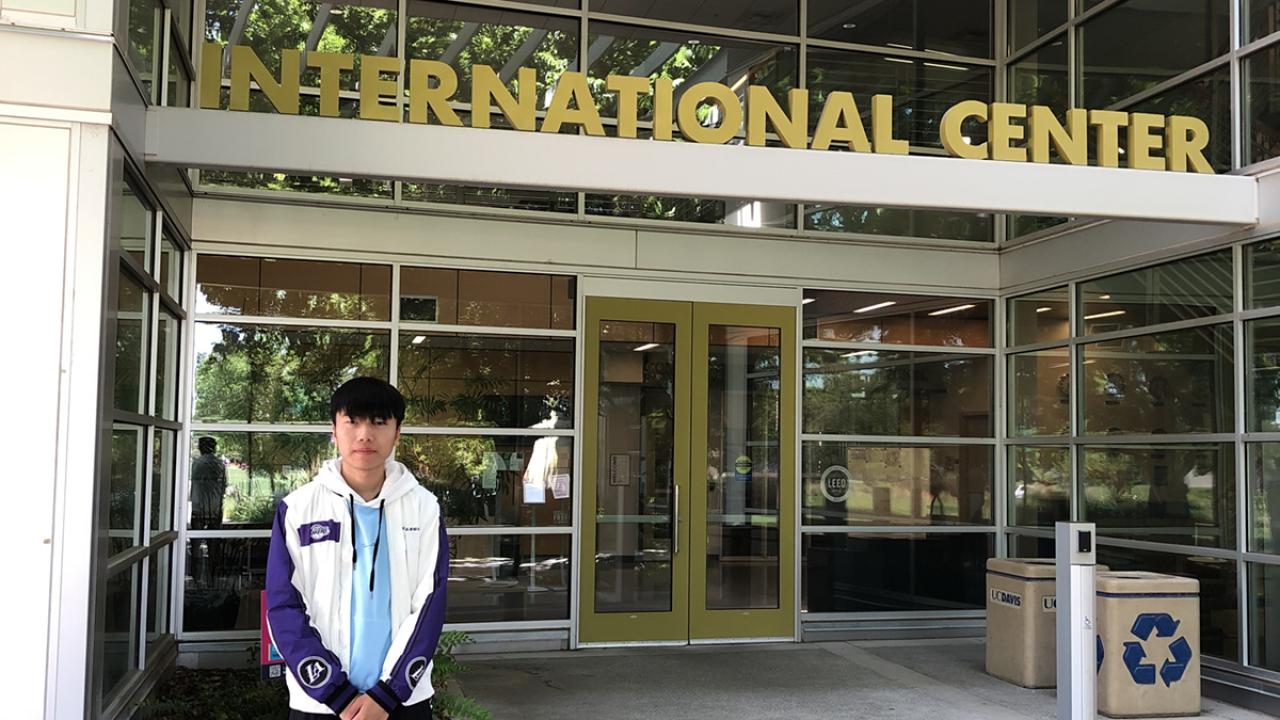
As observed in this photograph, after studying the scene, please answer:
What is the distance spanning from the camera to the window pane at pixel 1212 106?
303 inches

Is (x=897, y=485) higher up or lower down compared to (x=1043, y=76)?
lower down

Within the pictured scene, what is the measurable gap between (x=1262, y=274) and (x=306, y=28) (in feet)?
22.4

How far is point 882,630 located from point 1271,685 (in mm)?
3124

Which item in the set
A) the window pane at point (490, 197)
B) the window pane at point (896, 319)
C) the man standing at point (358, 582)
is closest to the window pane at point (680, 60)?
the window pane at point (490, 197)

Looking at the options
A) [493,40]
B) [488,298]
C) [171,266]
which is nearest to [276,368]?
[171,266]

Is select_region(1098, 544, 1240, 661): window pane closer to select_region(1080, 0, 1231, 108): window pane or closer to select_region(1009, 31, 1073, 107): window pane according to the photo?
select_region(1080, 0, 1231, 108): window pane

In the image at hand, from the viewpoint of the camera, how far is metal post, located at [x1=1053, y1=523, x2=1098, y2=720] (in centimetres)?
557

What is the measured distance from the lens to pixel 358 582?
333 centimetres

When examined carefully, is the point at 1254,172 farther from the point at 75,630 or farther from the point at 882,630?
the point at 75,630

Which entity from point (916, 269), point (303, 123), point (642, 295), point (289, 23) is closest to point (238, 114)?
point (303, 123)

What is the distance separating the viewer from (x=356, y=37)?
29.0 ft

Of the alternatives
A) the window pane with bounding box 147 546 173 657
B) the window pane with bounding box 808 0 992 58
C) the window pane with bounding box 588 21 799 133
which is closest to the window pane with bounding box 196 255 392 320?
the window pane with bounding box 147 546 173 657

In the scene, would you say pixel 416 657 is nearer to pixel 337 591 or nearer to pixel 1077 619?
pixel 337 591

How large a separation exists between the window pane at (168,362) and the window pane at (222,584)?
39.2 inches
